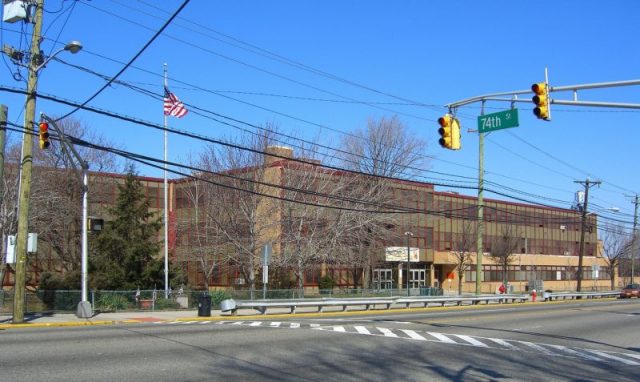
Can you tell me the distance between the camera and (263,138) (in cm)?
3891

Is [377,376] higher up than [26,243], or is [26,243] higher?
[26,243]

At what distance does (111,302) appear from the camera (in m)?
26.7

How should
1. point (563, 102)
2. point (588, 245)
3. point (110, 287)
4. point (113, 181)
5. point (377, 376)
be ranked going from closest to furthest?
point (377, 376) → point (563, 102) → point (110, 287) → point (113, 181) → point (588, 245)

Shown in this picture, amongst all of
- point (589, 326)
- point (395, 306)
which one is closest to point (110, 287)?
point (395, 306)

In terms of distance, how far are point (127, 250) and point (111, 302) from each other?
602cm

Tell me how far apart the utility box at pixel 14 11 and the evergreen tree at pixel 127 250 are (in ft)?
46.7

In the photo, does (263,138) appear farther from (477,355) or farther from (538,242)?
(538,242)

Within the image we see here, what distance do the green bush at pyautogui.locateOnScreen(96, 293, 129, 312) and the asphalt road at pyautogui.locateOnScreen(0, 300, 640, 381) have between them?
7523 mm

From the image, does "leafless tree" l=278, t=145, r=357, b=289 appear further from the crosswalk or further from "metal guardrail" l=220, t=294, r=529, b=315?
the crosswalk

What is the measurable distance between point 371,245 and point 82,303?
24.2m

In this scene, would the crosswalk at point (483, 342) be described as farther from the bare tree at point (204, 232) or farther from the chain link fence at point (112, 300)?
the bare tree at point (204, 232)

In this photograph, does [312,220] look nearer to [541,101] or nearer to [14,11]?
[14,11]

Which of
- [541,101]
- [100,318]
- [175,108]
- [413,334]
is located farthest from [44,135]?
[541,101]

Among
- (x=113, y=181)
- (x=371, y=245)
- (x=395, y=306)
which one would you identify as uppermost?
(x=113, y=181)
